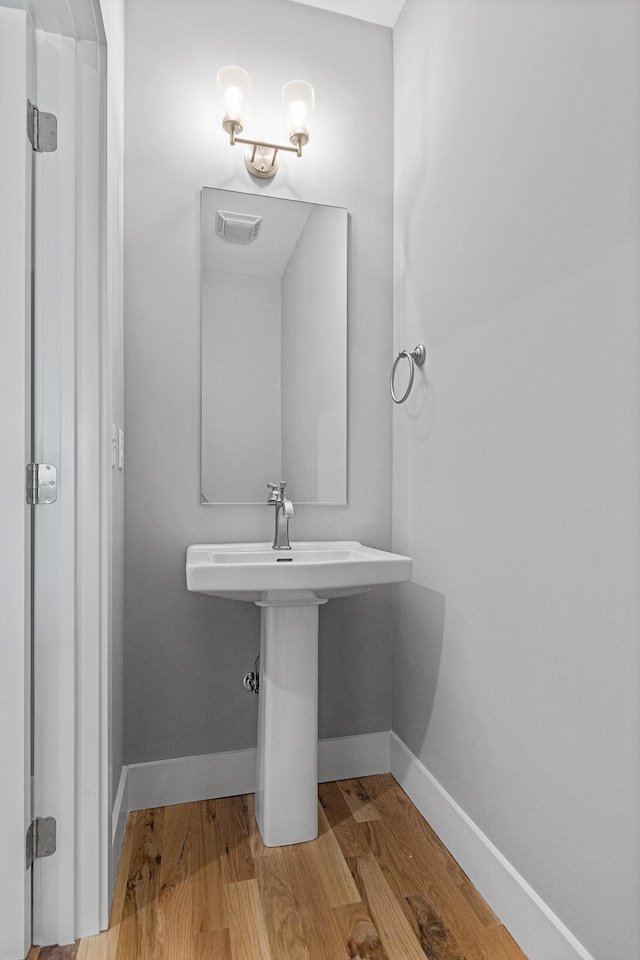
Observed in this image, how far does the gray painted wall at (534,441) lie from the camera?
1018mm

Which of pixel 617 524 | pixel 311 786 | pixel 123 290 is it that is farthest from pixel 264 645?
pixel 123 290

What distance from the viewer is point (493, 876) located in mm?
1362

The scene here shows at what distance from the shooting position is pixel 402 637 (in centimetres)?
197

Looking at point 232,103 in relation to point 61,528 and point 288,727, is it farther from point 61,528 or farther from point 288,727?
point 288,727

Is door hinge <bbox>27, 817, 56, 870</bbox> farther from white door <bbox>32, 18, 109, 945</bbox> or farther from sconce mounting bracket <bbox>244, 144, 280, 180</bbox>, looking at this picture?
sconce mounting bracket <bbox>244, 144, 280, 180</bbox>

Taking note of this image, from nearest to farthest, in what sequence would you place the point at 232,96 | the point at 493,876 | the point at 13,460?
the point at 13,460 → the point at 493,876 → the point at 232,96

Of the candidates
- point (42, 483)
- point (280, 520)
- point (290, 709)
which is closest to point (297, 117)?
point (280, 520)

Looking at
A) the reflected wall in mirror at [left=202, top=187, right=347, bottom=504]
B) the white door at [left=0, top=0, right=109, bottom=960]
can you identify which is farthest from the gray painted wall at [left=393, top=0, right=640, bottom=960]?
the white door at [left=0, top=0, right=109, bottom=960]

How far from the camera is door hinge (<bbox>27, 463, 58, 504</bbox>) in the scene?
4.06 ft

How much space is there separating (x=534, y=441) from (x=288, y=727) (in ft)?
3.33

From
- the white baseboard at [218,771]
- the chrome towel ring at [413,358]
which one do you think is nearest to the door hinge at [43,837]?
the white baseboard at [218,771]

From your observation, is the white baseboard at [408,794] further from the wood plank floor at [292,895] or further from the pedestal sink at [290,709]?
the pedestal sink at [290,709]

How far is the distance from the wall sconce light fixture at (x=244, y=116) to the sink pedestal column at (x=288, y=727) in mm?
1434

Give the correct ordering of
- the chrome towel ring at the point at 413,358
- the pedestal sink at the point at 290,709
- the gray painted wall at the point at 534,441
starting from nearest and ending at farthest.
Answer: the gray painted wall at the point at 534,441
the pedestal sink at the point at 290,709
the chrome towel ring at the point at 413,358
